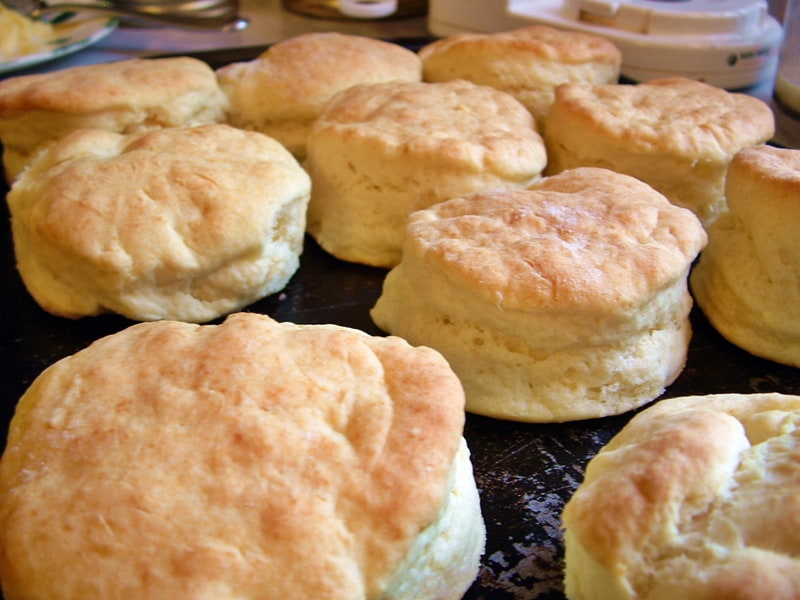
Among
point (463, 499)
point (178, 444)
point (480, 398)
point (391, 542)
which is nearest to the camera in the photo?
point (391, 542)

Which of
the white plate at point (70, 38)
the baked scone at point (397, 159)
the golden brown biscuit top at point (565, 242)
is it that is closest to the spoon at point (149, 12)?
the white plate at point (70, 38)

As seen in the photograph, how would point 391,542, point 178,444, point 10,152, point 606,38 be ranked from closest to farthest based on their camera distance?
point 391,542 < point 178,444 < point 10,152 < point 606,38

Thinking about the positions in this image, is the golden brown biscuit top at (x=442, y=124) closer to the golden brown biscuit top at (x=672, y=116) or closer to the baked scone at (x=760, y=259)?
the golden brown biscuit top at (x=672, y=116)

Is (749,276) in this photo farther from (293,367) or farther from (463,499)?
(293,367)

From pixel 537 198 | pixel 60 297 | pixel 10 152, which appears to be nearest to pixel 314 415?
pixel 537 198

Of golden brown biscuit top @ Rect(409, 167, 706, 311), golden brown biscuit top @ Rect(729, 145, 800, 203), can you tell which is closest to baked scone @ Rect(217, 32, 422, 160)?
golden brown biscuit top @ Rect(409, 167, 706, 311)

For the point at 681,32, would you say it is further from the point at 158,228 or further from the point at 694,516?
the point at 694,516
